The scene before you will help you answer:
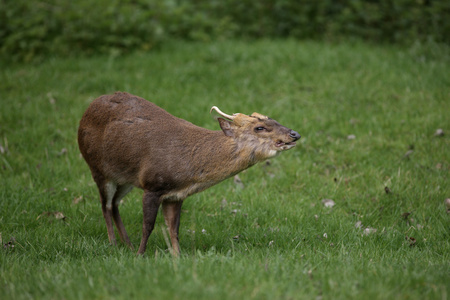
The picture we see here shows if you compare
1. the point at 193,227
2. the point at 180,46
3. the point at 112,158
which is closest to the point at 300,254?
the point at 193,227

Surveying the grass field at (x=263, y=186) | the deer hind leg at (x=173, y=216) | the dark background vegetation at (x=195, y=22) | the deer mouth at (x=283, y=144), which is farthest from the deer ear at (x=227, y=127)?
the dark background vegetation at (x=195, y=22)

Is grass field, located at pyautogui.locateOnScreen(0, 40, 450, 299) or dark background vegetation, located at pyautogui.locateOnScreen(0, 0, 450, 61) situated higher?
dark background vegetation, located at pyautogui.locateOnScreen(0, 0, 450, 61)

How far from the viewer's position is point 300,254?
4.89 m

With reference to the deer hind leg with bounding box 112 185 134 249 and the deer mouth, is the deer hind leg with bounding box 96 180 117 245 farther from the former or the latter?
the deer mouth

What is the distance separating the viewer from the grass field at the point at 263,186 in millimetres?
3949

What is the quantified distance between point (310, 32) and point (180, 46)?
3132mm

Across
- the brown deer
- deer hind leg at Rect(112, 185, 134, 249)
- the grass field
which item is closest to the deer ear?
the brown deer

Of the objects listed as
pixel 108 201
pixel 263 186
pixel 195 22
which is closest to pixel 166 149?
pixel 108 201

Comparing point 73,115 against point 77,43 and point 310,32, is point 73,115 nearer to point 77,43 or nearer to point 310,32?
point 77,43

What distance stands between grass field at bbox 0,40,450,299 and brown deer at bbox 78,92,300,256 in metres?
0.61

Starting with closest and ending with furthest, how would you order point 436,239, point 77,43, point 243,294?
point 243,294
point 436,239
point 77,43

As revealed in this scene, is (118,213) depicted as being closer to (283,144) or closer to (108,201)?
(108,201)

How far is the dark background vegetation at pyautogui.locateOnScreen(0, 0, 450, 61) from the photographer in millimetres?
10688

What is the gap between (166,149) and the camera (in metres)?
4.96
